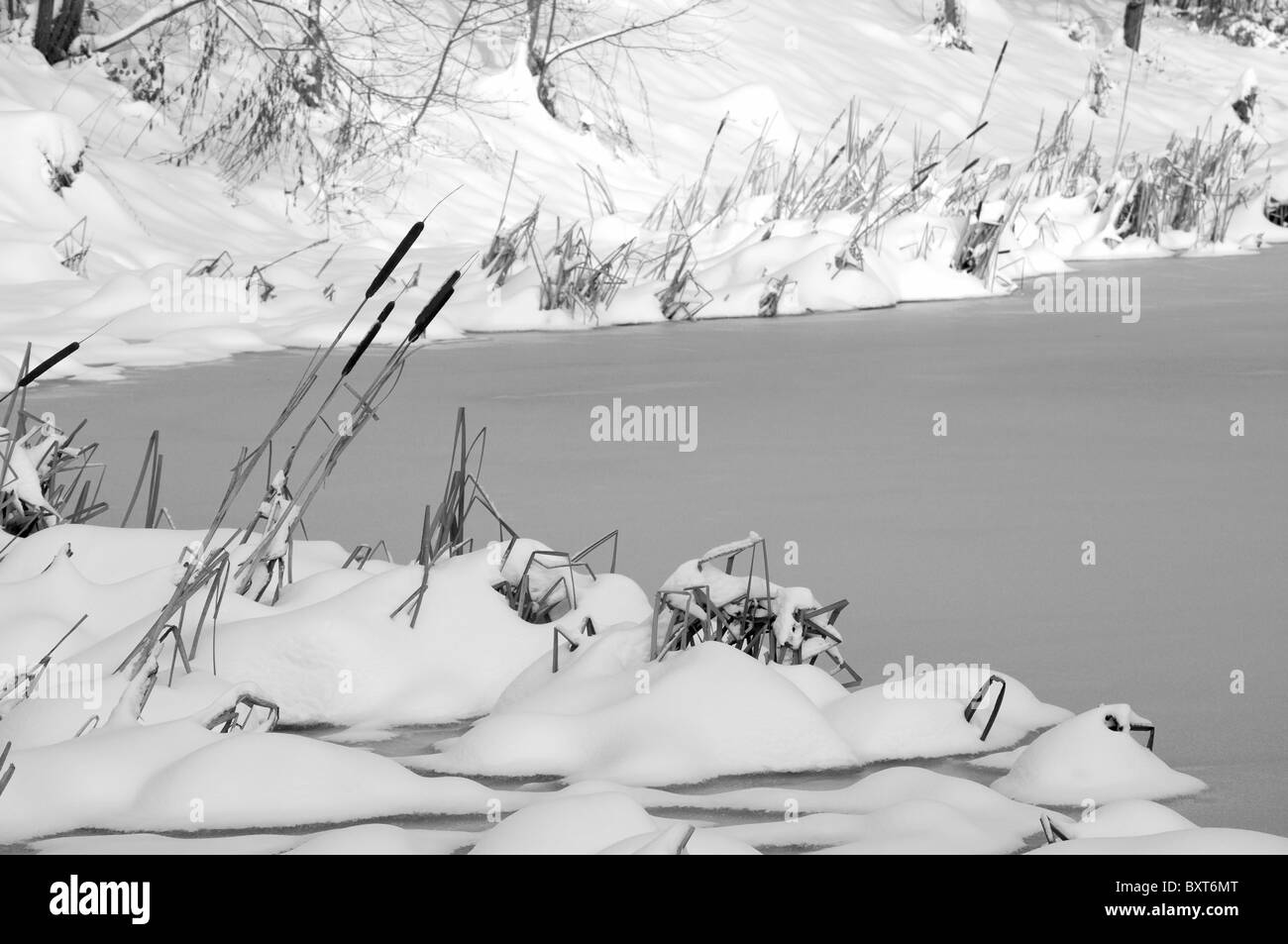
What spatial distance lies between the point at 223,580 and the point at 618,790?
92 centimetres

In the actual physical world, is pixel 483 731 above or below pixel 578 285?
below

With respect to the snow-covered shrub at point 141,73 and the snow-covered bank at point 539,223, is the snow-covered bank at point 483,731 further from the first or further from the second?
the snow-covered shrub at point 141,73

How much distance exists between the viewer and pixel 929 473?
13.1 ft

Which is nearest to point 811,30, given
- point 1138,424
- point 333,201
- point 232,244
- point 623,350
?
point 333,201

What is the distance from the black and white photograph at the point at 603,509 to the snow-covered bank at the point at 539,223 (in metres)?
0.03

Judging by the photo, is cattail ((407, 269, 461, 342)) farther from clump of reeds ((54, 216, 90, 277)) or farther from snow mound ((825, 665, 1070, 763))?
clump of reeds ((54, 216, 90, 277))

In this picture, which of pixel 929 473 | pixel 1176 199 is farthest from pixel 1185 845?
pixel 1176 199

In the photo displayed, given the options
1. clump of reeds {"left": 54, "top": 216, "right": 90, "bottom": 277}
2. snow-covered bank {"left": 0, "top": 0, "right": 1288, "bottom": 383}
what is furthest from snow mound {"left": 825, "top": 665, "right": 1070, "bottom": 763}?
clump of reeds {"left": 54, "top": 216, "right": 90, "bottom": 277}

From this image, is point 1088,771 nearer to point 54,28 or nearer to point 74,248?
point 74,248

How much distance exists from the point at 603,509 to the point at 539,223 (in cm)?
600

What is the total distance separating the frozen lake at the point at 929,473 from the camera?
266 centimetres

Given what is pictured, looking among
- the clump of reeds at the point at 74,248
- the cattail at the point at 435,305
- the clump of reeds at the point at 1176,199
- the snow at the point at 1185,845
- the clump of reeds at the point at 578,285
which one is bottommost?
the snow at the point at 1185,845

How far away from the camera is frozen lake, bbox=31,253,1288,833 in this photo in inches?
105

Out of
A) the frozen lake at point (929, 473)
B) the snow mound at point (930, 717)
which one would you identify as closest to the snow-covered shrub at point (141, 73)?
the frozen lake at point (929, 473)
